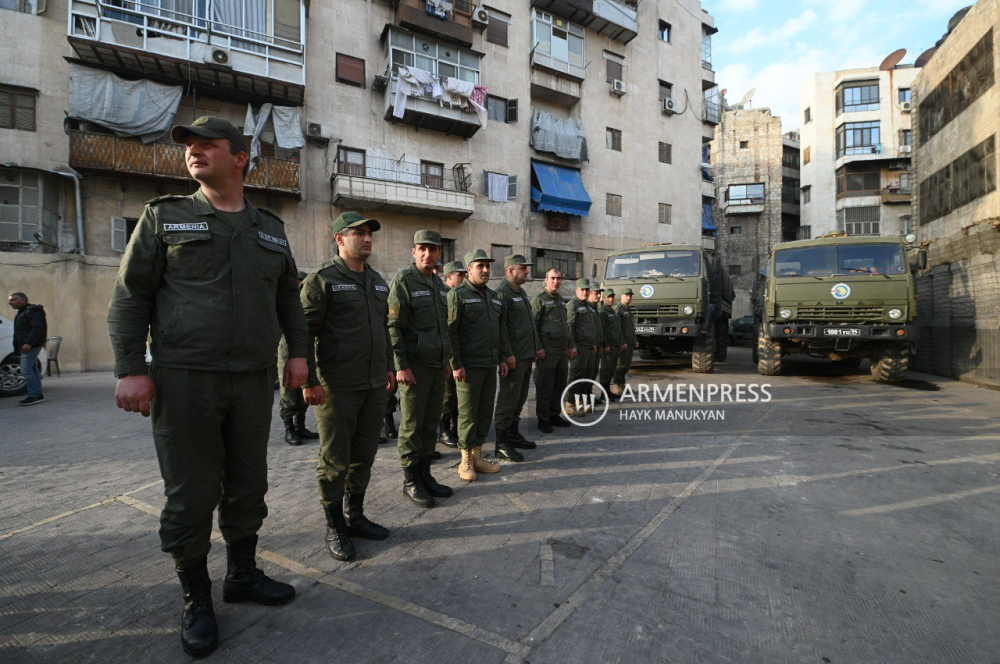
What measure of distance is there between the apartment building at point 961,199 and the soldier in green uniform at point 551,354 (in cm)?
780

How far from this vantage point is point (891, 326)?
8.28m

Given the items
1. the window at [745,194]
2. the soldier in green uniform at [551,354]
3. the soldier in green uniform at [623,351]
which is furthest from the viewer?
the window at [745,194]

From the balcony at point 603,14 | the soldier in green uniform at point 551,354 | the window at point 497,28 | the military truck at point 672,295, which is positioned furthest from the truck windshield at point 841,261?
the balcony at point 603,14

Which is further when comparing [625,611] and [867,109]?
[867,109]

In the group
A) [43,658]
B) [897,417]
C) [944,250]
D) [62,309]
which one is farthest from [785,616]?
[62,309]

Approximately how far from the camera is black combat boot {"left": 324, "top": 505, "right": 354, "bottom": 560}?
103 inches

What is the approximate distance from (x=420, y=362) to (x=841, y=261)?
8.91 meters

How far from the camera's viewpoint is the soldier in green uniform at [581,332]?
646cm

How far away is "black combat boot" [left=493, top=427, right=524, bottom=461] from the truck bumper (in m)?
6.85

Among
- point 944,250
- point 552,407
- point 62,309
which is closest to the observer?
point 552,407

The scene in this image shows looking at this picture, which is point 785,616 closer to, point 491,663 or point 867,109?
point 491,663

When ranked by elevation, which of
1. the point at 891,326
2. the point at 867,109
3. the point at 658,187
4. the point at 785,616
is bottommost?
the point at 785,616

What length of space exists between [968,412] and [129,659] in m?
9.00

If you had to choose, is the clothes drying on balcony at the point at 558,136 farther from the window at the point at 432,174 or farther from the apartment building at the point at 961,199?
the apartment building at the point at 961,199
